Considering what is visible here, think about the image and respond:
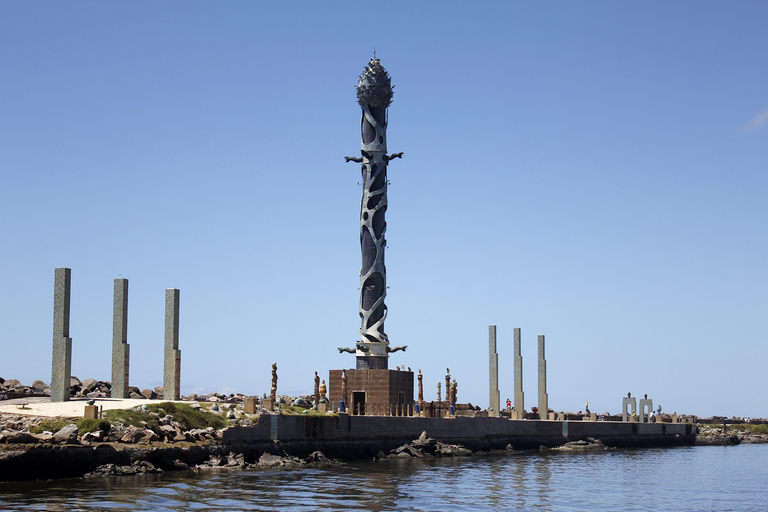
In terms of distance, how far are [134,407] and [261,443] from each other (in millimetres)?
5935

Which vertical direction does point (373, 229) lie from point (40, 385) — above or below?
above

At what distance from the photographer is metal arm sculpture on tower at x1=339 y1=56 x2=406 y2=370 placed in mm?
64375

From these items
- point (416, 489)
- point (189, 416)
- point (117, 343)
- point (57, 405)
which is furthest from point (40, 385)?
point (416, 489)

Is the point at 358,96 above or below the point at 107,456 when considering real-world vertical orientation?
above

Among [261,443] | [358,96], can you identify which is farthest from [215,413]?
[358,96]

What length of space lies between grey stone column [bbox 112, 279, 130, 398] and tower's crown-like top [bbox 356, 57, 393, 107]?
76.3 feet

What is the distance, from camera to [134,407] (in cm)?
4394

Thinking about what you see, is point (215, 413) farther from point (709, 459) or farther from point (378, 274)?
point (709, 459)

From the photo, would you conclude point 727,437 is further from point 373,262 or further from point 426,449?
point 426,449

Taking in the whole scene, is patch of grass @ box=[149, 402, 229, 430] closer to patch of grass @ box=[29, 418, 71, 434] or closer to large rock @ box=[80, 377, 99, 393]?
patch of grass @ box=[29, 418, 71, 434]

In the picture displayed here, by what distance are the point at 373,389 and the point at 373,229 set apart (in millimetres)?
10430

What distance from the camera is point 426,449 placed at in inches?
2212

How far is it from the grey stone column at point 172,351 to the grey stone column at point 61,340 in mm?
5861

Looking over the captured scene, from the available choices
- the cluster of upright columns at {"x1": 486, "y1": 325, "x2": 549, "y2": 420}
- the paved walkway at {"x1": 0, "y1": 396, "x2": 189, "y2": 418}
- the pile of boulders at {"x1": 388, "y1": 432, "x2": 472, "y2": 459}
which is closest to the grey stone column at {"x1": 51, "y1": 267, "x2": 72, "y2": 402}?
the paved walkway at {"x1": 0, "y1": 396, "x2": 189, "y2": 418}
